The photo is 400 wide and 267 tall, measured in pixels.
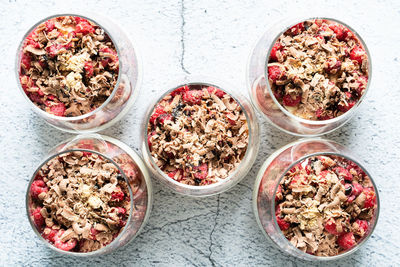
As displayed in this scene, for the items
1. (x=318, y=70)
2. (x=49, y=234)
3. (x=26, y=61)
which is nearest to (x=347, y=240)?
(x=318, y=70)

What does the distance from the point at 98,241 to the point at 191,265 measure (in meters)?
0.42

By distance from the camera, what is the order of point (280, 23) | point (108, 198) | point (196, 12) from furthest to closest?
point (196, 12) < point (280, 23) < point (108, 198)

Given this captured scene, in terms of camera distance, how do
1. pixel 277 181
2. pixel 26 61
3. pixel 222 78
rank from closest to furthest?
1. pixel 277 181
2. pixel 26 61
3. pixel 222 78

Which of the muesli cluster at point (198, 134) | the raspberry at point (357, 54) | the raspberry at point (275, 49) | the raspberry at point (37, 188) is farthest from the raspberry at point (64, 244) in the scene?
the raspberry at point (357, 54)

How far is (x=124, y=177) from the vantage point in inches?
54.3

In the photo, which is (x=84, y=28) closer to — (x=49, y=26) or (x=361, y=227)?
(x=49, y=26)

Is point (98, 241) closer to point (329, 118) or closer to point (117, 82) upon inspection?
point (117, 82)

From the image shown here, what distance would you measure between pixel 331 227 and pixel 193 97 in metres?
0.62

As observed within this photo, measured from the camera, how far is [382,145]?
1.69 meters

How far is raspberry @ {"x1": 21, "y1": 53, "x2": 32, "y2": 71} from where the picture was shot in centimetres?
146

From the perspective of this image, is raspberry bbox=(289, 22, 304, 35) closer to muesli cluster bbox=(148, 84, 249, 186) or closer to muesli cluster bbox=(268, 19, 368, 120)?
muesli cluster bbox=(268, 19, 368, 120)

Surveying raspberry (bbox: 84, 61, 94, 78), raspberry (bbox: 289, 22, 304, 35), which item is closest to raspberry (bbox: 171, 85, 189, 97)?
raspberry (bbox: 84, 61, 94, 78)

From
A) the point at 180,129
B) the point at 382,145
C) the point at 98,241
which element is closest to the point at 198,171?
the point at 180,129

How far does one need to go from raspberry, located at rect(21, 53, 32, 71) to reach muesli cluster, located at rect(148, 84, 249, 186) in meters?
0.46
